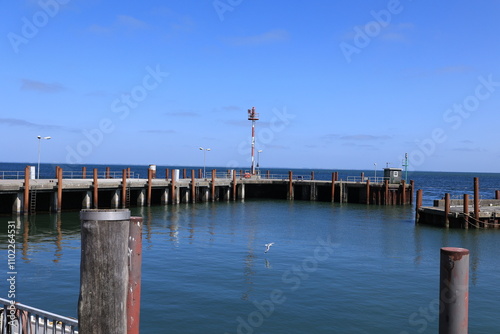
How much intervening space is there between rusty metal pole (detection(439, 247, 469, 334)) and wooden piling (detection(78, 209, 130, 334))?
4.80 m

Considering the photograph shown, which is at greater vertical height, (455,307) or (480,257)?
(455,307)

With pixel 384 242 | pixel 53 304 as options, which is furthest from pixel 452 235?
pixel 53 304

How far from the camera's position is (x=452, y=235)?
107 feet

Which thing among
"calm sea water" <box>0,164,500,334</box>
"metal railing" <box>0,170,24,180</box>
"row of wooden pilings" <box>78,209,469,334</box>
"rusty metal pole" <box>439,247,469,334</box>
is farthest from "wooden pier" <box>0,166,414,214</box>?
"rusty metal pole" <box>439,247,469,334</box>

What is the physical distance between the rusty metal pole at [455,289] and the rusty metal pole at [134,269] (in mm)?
4616

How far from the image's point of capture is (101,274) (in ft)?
15.3

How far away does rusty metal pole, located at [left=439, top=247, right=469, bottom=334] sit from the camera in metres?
6.85

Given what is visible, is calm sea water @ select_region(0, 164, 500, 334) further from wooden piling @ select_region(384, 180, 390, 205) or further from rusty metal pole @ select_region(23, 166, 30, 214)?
wooden piling @ select_region(384, 180, 390, 205)

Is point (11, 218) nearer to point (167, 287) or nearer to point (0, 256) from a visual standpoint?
point (0, 256)

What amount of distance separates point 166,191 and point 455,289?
44883 millimetres

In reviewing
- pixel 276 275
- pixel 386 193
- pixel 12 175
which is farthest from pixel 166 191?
pixel 276 275

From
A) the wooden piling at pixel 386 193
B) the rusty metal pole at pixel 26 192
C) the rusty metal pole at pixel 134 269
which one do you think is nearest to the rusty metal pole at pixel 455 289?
the rusty metal pole at pixel 134 269

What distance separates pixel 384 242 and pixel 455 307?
78.8ft

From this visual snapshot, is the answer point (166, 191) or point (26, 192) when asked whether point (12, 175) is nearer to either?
point (26, 192)
